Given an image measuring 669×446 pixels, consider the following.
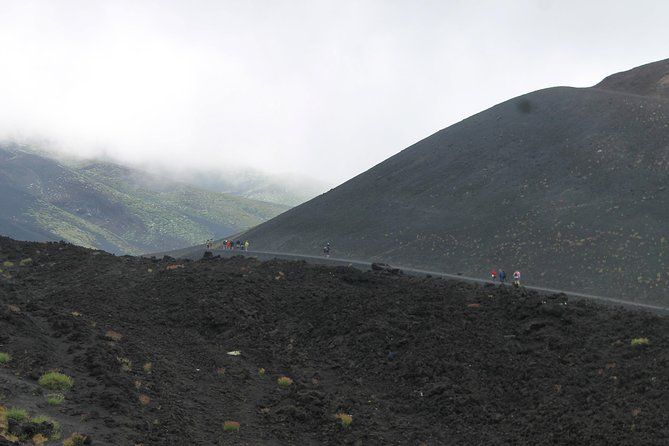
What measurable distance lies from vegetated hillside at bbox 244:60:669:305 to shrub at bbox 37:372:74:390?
4092 centimetres

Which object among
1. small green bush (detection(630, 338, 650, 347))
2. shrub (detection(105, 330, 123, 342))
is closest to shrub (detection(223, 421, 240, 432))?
shrub (detection(105, 330, 123, 342))

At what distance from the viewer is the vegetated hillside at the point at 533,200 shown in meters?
54.1

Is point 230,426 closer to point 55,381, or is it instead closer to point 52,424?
point 52,424

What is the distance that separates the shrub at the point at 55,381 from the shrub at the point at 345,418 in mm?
8482

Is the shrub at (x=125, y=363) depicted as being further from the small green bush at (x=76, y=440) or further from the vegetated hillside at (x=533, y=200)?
the vegetated hillside at (x=533, y=200)

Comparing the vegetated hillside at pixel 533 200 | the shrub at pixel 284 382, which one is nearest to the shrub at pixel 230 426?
the shrub at pixel 284 382

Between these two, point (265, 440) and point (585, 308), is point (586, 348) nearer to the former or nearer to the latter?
point (585, 308)

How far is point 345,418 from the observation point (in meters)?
19.3

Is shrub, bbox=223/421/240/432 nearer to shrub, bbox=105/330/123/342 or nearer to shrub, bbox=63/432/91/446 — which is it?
shrub, bbox=63/432/91/446

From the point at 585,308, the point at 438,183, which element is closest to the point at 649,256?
the point at 585,308

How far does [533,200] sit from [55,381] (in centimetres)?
6313

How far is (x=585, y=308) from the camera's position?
27.1 m

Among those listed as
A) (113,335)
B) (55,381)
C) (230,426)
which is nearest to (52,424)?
(55,381)

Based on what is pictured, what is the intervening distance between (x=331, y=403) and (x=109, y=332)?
387 inches
